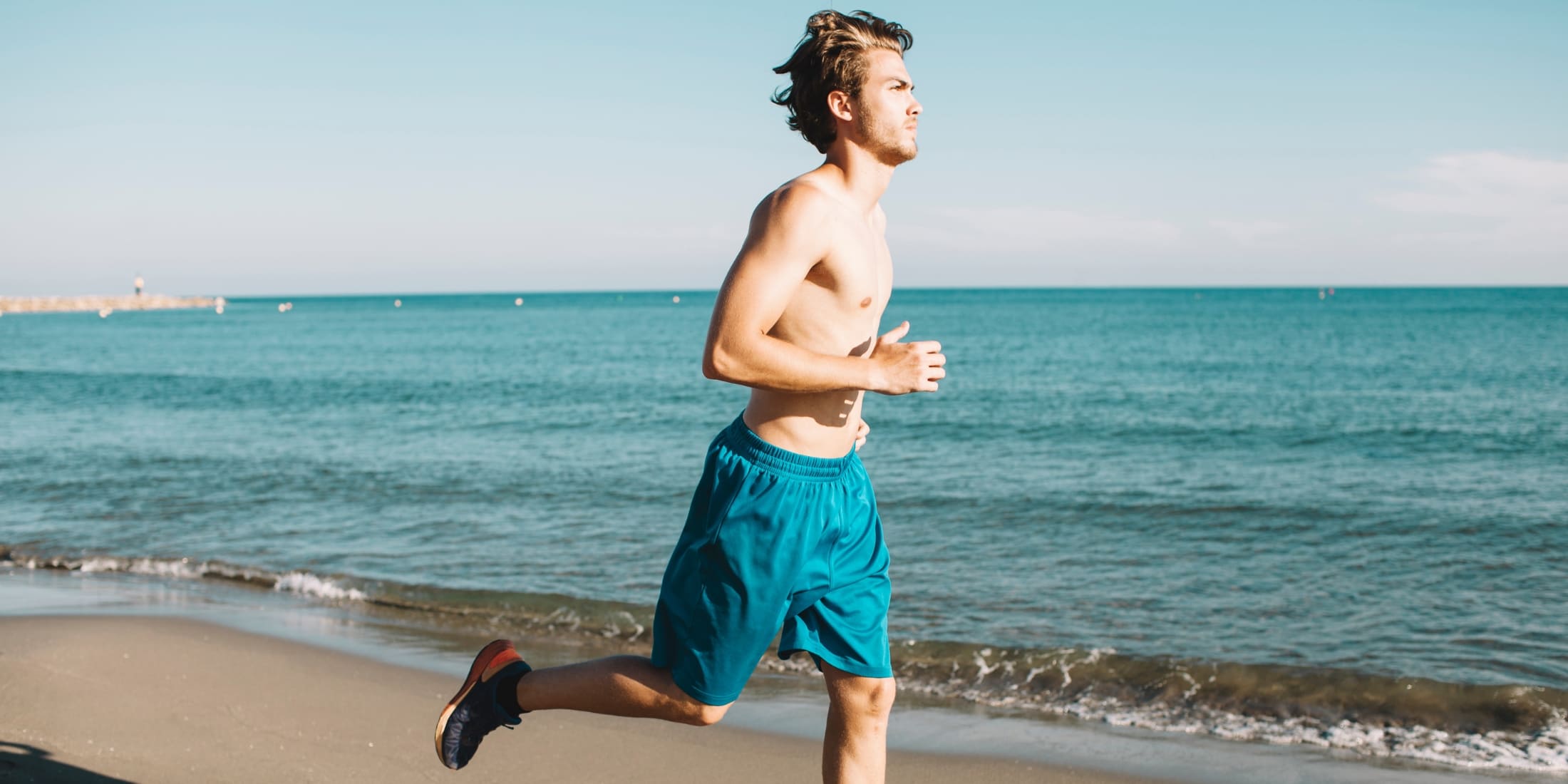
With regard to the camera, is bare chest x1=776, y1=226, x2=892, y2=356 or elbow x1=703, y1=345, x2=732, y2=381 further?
bare chest x1=776, y1=226, x2=892, y2=356

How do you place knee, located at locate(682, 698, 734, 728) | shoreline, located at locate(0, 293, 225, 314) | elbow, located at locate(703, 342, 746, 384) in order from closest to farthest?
elbow, located at locate(703, 342, 746, 384) < knee, located at locate(682, 698, 734, 728) < shoreline, located at locate(0, 293, 225, 314)

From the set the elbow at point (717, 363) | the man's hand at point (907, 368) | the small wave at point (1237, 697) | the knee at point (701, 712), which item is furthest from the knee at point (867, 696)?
the small wave at point (1237, 697)

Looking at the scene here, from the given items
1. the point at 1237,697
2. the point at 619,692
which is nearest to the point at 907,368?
the point at 619,692

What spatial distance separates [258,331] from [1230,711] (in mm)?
67812

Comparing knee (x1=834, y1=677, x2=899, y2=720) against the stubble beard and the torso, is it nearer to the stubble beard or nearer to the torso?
the torso

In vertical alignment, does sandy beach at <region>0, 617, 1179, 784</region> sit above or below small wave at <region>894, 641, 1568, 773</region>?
above

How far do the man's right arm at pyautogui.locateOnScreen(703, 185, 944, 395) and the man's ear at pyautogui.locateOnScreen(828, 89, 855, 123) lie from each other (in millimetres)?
Result: 264

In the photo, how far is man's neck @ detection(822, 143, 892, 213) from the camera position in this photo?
104 inches

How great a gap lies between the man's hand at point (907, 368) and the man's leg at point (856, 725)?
0.73 meters

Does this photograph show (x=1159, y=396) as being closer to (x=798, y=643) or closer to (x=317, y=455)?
(x=317, y=455)

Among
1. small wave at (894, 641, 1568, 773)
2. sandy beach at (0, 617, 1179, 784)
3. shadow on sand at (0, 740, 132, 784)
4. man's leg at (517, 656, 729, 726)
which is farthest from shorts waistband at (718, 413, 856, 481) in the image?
small wave at (894, 641, 1568, 773)

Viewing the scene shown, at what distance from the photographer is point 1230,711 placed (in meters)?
4.82

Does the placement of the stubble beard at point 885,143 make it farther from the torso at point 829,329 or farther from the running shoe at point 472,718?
the running shoe at point 472,718

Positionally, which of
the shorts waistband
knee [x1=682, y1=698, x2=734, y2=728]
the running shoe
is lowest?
the running shoe
